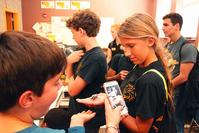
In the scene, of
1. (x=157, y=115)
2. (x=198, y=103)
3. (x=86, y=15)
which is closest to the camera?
(x=157, y=115)

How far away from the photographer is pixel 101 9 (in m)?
5.23

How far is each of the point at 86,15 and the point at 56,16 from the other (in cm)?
384

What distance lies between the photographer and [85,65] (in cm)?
144

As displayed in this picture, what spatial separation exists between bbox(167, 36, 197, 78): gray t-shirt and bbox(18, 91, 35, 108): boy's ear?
6.25 ft

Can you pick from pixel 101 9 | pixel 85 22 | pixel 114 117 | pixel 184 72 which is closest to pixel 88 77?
pixel 85 22

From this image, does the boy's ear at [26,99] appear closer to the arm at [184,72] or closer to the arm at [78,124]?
the arm at [78,124]

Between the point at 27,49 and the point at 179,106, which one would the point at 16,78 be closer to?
the point at 27,49

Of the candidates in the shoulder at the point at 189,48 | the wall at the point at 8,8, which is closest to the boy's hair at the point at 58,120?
the shoulder at the point at 189,48

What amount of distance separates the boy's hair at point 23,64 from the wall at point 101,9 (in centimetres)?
474

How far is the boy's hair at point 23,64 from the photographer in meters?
0.54

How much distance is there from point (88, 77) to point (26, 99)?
0.84 metres

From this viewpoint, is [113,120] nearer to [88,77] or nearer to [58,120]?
[88,77]

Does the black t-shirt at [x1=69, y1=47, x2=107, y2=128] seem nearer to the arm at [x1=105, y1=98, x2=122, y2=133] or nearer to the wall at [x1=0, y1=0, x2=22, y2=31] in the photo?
the arm at [x1=105, y1=98, x2=122, y2=133]

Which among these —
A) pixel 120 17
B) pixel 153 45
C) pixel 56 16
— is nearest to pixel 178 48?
pixel 153 45
